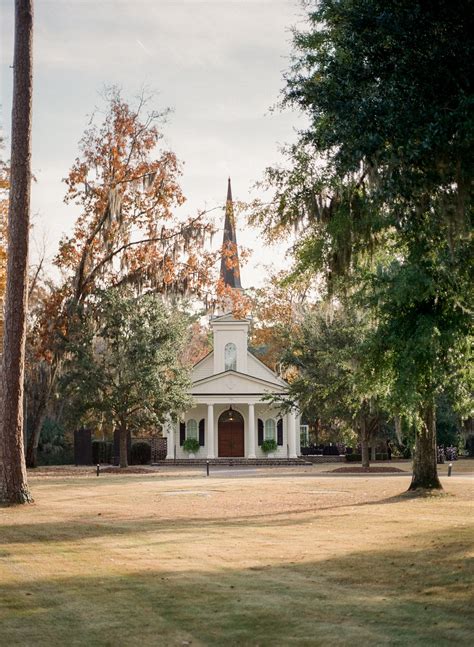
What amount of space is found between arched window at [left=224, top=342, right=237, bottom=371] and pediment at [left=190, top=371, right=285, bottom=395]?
4.49 ft

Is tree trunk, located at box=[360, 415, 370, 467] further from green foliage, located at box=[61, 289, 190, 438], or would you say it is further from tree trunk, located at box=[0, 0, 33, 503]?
tree trunk, located at box=[0, 0, 33, 503]

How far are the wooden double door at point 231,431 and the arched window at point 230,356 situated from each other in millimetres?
2629

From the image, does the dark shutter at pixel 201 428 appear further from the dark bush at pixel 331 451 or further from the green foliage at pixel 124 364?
the green foliage at pixel 124 364

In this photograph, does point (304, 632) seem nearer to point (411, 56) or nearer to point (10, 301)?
point (411, 56)

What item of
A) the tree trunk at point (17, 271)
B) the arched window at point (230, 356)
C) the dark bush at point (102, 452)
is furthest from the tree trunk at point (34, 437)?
the arched window at point (230, 356)

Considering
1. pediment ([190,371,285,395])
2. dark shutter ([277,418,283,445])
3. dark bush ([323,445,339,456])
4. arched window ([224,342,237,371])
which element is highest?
arched window ([224,342,237,371])

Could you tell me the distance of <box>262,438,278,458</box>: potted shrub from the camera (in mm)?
47406

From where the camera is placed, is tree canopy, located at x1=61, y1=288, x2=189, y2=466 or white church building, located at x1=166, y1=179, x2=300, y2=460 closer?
tree canopy, located at x1=61, y1=288, x2=189, y2=466

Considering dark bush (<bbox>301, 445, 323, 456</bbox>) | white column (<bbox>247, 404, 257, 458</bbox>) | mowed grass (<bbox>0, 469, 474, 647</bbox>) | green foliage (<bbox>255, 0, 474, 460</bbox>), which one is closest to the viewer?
mowed grass (<bbox>0, 469, 474, 647</bbox>)

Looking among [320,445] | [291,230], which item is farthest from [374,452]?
[291,230]

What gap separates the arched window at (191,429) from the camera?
48.3m

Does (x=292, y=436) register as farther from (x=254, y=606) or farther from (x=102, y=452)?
(x=254, y=606)

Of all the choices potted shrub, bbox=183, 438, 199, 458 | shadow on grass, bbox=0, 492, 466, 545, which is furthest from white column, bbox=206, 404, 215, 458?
shadow on grass, bbox=0, 492, 466, 545

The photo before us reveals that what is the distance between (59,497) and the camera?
66.7 ft
